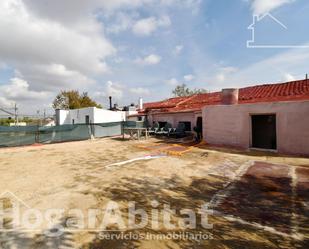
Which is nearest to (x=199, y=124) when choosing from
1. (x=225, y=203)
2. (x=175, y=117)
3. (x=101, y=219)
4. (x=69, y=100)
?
(x=175, y=117)

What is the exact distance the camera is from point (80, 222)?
11.7ft

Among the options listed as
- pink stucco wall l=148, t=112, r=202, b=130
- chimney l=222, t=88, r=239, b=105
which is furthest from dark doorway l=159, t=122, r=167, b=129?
chimney l=222, t=88, r=239, b=105

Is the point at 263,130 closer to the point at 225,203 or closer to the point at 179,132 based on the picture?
the point at 179,132

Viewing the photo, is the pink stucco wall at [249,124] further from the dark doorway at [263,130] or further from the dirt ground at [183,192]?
the dark doorway at [263,130]

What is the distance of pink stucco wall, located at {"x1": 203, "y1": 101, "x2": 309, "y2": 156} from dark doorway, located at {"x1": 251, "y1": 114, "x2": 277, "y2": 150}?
2671 mm

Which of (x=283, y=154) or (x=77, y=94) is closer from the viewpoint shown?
(x=283, y=154)

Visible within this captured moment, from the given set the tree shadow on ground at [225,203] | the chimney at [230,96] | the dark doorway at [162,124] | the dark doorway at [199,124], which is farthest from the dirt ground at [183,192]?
→ the dark doorway at [162,124]

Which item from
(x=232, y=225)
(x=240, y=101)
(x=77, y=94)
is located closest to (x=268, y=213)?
(x=232, y=225)

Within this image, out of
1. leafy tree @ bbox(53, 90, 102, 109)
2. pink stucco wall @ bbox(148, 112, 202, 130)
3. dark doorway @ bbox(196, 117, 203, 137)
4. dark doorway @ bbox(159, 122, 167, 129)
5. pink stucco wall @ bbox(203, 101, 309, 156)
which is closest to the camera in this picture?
pink stucco wall @ bbox(203, 101, 309, 156)

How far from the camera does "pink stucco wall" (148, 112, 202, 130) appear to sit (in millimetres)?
16453

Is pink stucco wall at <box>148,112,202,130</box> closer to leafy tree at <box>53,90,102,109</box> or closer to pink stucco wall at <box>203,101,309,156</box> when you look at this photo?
pink stucco wall at <box>203,101,309,156</box>

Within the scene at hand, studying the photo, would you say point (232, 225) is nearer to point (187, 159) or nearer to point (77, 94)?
point (187, 159)

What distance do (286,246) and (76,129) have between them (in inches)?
653

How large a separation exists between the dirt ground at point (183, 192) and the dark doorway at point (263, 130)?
14.1 ft
